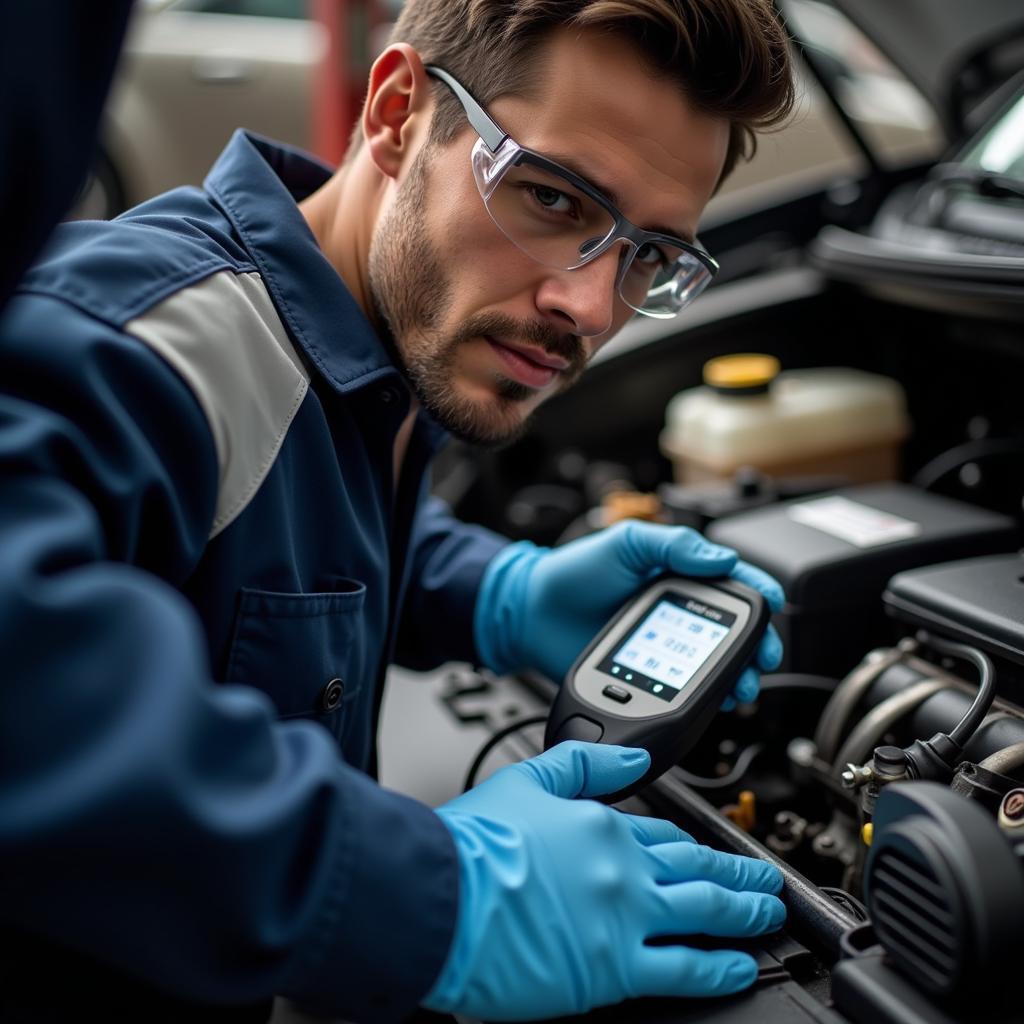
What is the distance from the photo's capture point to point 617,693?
865mm

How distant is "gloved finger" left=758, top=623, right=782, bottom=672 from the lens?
0.94 meters

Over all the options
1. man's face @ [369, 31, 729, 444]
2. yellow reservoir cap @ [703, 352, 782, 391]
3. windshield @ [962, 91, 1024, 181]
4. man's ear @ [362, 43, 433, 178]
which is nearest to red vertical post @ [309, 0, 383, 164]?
A: yellow reservoir cap @ [703, 352, 782, 391]

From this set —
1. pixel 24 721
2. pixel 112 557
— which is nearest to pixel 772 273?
pixel 112 557

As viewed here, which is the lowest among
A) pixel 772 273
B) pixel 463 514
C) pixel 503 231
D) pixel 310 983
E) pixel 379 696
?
pixel 463 514

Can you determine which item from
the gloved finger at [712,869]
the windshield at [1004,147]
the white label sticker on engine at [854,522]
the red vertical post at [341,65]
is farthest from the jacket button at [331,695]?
the red vertical post at [341,65]

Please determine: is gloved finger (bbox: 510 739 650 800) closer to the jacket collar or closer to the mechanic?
the mechanic

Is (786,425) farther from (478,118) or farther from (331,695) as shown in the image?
(331,695)

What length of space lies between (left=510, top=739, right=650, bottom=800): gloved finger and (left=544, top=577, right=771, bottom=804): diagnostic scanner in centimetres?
2

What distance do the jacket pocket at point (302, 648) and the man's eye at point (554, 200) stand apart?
0.35 m

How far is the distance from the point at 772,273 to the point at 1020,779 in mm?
1131

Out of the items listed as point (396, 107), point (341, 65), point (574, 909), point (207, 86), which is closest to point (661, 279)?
point (396, 107)

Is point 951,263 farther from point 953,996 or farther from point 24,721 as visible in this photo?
point 24,721

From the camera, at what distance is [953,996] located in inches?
21.7

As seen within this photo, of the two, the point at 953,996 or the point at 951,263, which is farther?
the point at 951,263
